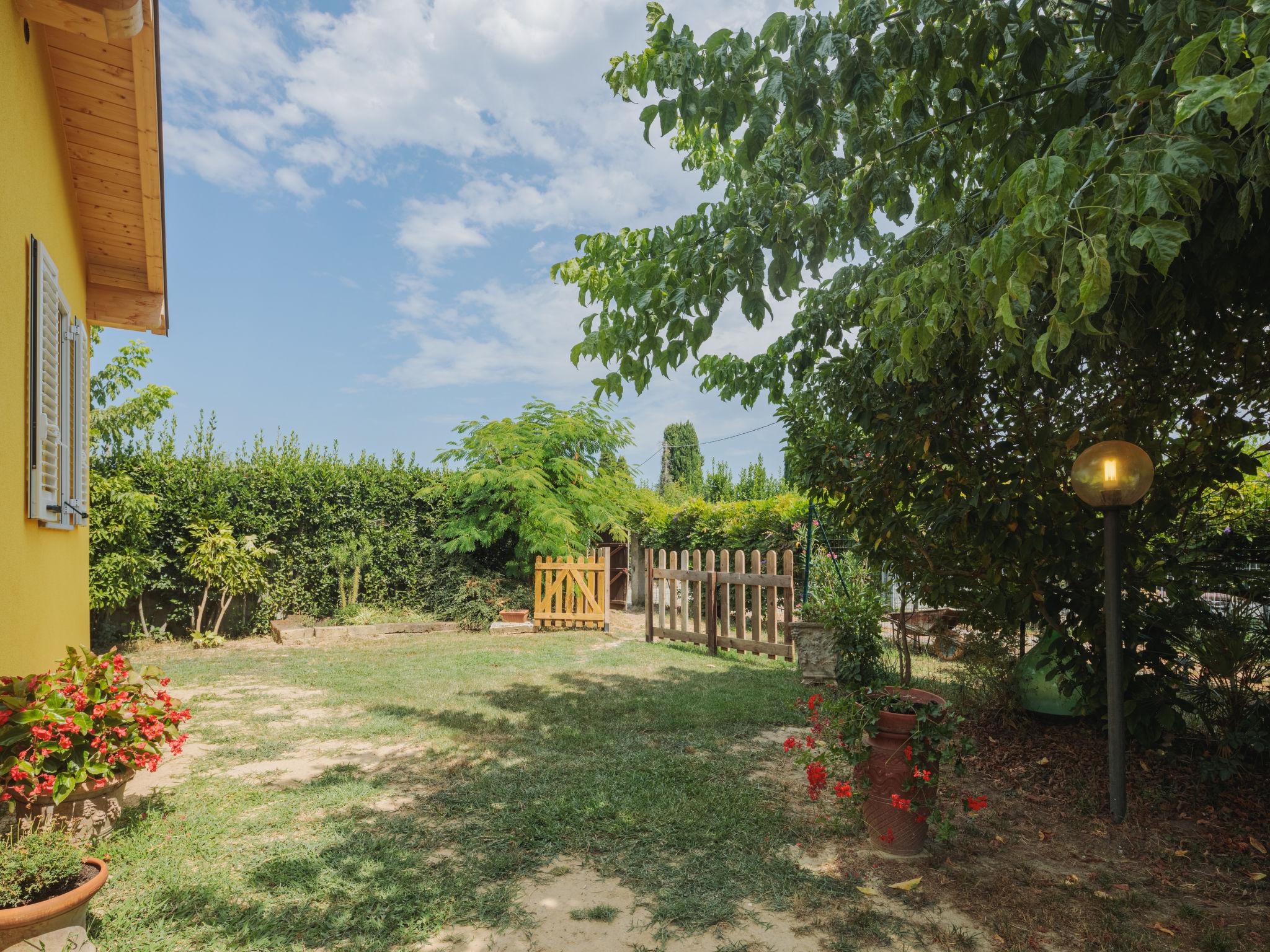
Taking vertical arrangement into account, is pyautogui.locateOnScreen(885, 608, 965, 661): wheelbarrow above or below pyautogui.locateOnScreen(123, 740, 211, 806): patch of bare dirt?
above

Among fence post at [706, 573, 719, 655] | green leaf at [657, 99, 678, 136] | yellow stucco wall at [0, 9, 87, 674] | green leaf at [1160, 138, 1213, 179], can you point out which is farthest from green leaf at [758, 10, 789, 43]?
fence post at [706, 573, 719, 655]

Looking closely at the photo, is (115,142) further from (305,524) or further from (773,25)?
(305,524)

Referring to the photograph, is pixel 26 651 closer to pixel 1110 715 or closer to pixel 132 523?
pixel 1110 715

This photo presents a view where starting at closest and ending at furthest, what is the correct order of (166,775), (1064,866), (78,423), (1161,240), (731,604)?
1. (1161,240)
2. (1064,866)
3. (166,775)
4. (78,423)
5. (731,604)

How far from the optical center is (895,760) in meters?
3.29

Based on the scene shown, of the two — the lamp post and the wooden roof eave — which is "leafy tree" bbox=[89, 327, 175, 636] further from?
the lamp post

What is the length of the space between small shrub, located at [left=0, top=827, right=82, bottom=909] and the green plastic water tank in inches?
208

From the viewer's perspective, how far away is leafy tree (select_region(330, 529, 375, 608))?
10.9 m

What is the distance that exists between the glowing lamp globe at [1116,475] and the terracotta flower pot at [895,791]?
1648 millimetres

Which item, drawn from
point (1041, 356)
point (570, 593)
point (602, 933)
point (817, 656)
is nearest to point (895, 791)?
point (602, 933)

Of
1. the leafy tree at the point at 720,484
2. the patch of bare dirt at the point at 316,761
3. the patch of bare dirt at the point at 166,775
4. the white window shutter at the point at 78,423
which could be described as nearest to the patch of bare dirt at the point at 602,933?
the patch of bare dirt at the point at 316,761

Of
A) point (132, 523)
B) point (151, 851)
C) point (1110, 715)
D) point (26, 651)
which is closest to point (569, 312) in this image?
point (26, 651)

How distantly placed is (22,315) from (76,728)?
1.96 meters

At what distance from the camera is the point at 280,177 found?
34.2ft
